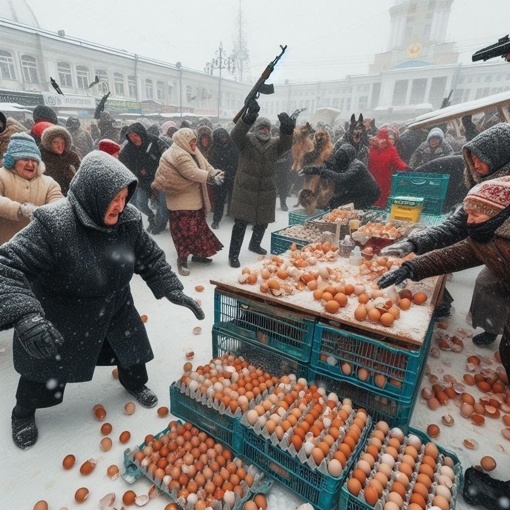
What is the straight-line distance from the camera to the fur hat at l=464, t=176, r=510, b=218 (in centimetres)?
175

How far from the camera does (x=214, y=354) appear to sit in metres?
2.75

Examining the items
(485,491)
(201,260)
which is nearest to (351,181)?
(201,260)

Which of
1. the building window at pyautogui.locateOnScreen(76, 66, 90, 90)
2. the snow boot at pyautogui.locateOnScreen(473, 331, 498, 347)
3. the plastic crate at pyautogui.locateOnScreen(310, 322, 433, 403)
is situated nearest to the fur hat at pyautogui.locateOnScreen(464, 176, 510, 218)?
the plastic crate at pyautogui.locateOnScreen(310, 322, 433, 403)

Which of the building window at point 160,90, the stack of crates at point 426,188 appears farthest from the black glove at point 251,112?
the building window at point 160,90

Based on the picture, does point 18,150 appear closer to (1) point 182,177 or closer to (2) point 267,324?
(1) point 182,177

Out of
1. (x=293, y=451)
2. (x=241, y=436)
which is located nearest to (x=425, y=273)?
(x=293, y=451)

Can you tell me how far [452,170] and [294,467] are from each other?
5.75 meters

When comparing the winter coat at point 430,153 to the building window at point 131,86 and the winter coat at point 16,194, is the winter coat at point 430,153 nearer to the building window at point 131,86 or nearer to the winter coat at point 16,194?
the winter coat at point 16,194

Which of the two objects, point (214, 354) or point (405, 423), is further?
point (214, 354)

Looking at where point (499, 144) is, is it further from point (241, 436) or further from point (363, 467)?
point (241, 436)

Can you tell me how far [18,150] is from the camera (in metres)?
2.91

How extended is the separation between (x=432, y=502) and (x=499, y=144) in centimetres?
246

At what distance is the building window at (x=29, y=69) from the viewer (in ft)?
80.5

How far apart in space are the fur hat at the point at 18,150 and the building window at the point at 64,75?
30726 millimetres
